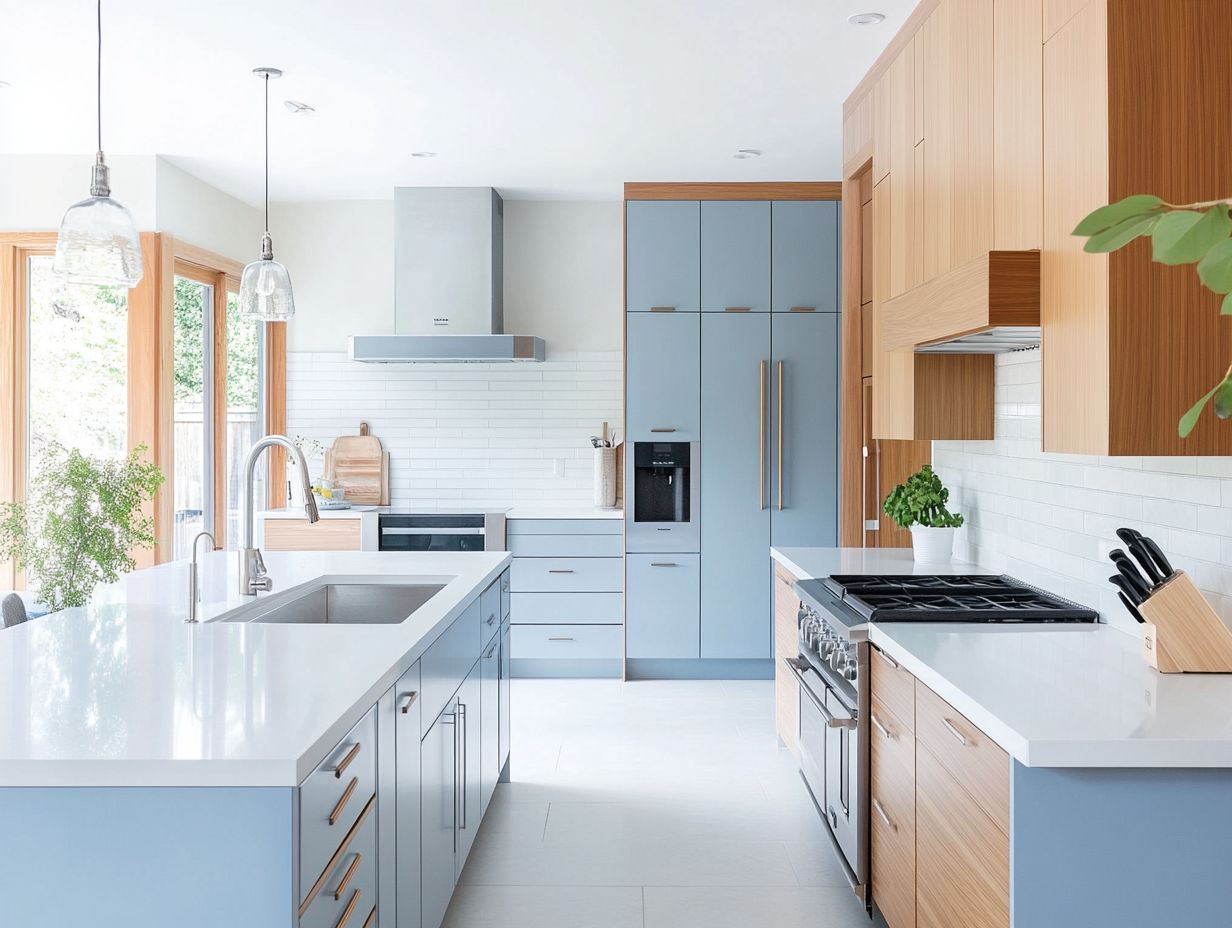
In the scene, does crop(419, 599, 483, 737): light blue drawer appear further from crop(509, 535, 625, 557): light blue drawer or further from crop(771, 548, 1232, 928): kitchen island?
crop(509, 535, 625, 557): light blue drawer

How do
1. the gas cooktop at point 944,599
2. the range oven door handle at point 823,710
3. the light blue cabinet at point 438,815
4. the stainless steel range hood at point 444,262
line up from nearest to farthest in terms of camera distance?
1. the light blue cabinet at point 438,815
2. the gas cooktop at point 944,599
3. the range oven door handle at point 823,710
4. the stainless steel range hood at point 444,262

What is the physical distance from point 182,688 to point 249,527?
3.66 ft

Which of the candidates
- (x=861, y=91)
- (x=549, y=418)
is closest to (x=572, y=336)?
(x=549, y=418)

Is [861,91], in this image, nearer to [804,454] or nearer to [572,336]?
[804,454]

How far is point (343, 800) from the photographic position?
1733 mm

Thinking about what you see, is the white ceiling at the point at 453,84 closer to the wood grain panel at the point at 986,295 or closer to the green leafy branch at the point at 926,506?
the wood grain panel at the point at 986,295

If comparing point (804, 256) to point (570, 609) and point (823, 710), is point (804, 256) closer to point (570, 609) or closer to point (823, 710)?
point (570, 609)

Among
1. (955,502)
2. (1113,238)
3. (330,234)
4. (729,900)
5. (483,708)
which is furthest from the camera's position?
(330,234)

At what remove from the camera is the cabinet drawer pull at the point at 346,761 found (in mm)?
1687

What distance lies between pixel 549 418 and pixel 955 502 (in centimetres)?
288

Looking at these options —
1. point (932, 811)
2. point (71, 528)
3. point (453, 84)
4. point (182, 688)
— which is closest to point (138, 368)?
point (71, 528)

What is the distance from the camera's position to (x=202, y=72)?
3895 mm

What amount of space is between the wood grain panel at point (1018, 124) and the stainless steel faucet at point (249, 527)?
1897mm

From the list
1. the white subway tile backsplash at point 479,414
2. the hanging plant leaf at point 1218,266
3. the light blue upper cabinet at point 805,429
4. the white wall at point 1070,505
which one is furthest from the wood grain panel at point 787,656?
the hanging plant leaf at point 1218,266
